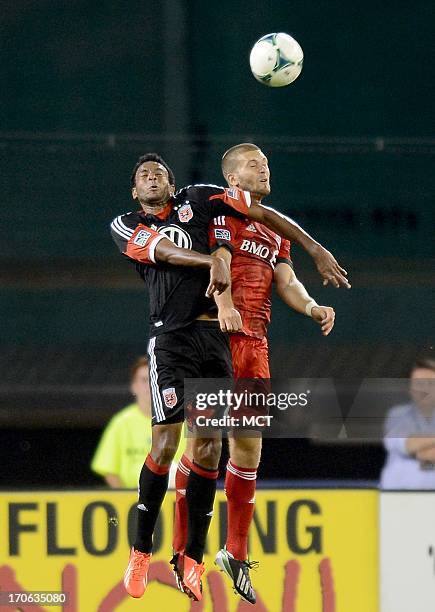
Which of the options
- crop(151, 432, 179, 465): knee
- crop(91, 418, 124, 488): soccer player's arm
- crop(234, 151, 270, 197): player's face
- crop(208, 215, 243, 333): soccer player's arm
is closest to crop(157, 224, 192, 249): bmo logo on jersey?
crop(208, 215, 243, 333): soccer player's arm

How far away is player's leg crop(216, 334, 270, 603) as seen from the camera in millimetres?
6867

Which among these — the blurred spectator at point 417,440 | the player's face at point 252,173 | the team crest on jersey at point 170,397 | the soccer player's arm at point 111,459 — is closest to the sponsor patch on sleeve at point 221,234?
the player's face at point 252,173

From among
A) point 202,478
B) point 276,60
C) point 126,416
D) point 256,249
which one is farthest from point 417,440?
point 276,60

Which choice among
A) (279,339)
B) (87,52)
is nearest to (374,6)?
(87,52)

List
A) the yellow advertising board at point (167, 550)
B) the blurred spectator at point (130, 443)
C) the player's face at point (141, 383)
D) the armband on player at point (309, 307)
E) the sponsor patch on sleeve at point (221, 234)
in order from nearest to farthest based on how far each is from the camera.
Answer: the armband on player at point (309, 307), the sponsor patch on sleeve at point (221, 234), the yellow advertising board at point (167, 550), the player's face at point (141, 383), the blurred spectator at point (130, 443)

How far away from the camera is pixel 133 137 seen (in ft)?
37.7

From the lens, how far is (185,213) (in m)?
6.77

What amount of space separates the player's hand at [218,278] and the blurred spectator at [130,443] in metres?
2.51

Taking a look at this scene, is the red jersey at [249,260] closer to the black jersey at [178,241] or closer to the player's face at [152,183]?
the black jersey at [178,241]

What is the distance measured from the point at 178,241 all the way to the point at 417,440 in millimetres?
2616

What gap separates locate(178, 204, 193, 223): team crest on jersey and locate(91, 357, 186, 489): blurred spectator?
6.69ft

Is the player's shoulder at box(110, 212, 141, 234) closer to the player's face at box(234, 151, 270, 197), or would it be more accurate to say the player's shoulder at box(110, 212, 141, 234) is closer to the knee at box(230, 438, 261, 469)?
the player's face at box(234, 151, 270, 197)

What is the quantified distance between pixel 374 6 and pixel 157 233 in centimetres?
685

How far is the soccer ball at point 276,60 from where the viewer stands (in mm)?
7070
